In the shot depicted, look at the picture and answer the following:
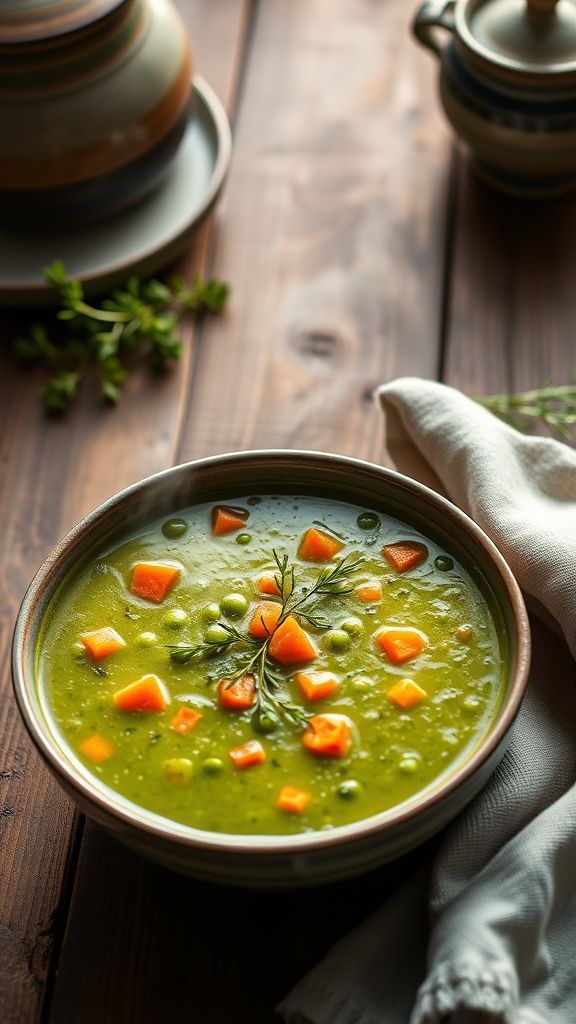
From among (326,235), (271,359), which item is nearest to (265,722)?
(271,359)

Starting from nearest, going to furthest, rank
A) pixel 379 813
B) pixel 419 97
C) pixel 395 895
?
pixel 379 813
pixel 395 895
pixel 419 97

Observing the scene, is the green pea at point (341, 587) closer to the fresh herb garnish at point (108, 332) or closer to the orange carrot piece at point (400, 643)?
the orange carrot piece at point (400, 643)

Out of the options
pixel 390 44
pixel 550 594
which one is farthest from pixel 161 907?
pixel 390 44

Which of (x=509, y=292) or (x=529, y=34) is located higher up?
(x=529, y=34)

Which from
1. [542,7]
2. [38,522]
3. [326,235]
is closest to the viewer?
[38,522]

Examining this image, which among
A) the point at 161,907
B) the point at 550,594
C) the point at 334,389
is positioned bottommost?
the point at 161,907

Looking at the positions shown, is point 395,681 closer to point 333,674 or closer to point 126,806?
point 333,674

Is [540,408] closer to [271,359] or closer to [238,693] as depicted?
[271,359]

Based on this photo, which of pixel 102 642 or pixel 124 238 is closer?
pixel 102 642
